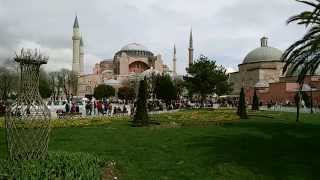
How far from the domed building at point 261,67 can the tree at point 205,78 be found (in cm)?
3043

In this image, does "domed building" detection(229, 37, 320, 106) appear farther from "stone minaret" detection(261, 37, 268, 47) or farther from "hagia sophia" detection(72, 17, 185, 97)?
"hagia sophia" detection(72, 17, 185, 97)

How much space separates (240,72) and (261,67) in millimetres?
5849

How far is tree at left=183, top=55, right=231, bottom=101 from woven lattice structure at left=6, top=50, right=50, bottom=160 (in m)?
32.0

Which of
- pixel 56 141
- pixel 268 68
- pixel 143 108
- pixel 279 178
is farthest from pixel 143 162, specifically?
pixel 268 68

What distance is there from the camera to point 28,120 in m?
8.04

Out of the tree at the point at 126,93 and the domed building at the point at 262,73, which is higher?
the domed building at the point at 262,73

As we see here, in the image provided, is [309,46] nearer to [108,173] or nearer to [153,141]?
[153,141]

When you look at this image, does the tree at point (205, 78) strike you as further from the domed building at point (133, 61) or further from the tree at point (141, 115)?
the domed building at point (133, 61)

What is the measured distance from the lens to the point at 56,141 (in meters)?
13.0

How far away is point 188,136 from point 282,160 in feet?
14.2

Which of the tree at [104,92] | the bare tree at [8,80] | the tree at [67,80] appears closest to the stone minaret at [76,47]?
the tree at [67,80]

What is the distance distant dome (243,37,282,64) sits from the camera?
241 ft

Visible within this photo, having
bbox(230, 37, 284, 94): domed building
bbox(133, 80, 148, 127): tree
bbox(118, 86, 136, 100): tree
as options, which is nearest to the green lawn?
bbox(133, 80, 148, 127): tree

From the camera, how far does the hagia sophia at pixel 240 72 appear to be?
193 ft
